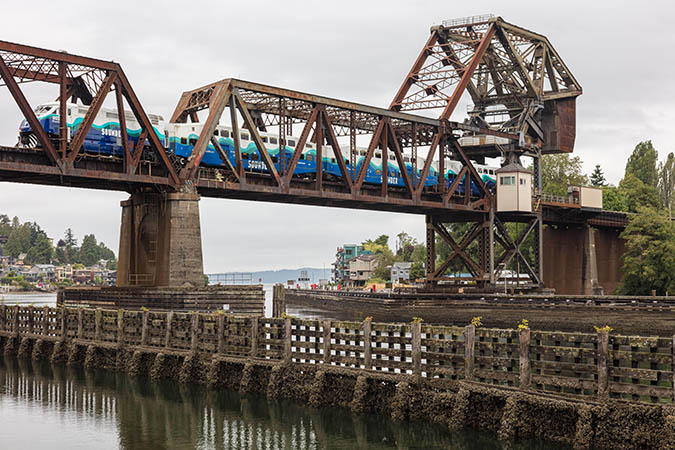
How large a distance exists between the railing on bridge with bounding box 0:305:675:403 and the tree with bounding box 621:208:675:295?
5469cm

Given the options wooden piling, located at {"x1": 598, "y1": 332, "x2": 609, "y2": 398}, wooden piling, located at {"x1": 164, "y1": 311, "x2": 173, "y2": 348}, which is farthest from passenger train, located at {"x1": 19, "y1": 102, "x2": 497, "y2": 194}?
wooden piling, located at {"x1": 598, "y1": 332, "x2": 609, "y2": 398}

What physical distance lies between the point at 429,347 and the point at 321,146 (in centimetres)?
4463

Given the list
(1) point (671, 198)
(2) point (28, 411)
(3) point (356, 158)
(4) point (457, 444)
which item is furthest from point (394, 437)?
(1) point (671, 198)

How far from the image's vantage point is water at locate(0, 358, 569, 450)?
2628cm

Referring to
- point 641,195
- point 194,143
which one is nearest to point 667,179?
point 641,195

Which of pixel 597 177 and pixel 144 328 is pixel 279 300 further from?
pixel 597 177

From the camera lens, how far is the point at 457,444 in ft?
81.7

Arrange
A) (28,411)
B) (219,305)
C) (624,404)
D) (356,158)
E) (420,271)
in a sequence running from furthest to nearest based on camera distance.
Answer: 1. (420,271)
2. (356,158)
3. (219,305)
4. (28,411)
5. (624,404)

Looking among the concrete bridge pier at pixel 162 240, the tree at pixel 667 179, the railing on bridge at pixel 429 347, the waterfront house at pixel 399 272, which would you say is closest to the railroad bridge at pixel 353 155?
the concrete bridge pier at pixel 162 240

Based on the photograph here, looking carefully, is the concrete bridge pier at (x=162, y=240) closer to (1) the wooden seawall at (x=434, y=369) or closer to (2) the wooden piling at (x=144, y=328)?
(1) the wooden seawall at (x=434, y=369)

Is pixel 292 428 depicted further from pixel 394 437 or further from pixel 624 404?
pixel 624 404

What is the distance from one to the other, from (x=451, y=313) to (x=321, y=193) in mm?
21310

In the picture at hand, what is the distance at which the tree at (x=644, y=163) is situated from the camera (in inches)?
6117

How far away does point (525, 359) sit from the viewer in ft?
79.0
